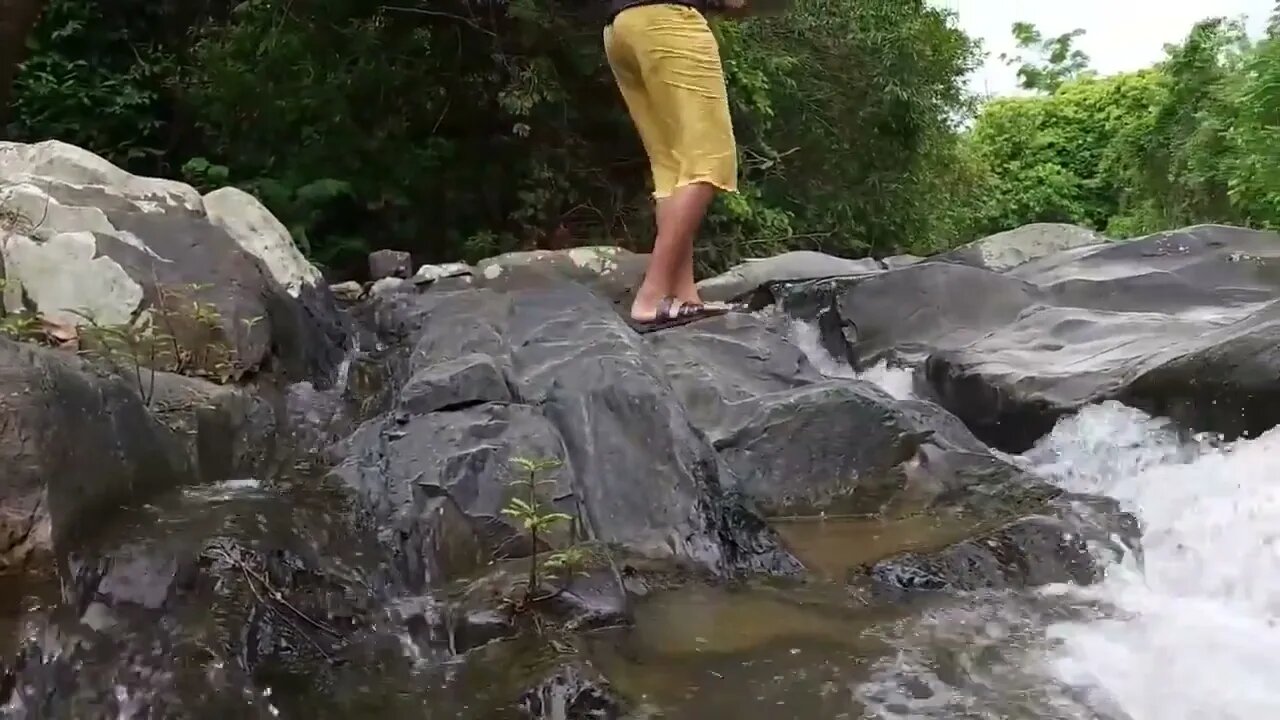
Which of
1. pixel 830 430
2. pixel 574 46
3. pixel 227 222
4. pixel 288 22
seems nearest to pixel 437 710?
pixel 830 430

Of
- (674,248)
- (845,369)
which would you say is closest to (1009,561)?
(674,248)

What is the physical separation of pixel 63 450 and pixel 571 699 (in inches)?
46.6

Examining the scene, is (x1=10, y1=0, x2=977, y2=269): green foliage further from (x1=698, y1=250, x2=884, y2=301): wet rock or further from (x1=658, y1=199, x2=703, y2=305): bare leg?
(x1=658, y1=199, x2=703, y2=305): bare leg

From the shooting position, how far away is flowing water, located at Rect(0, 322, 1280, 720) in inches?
82.5

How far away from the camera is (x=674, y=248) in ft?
14.1

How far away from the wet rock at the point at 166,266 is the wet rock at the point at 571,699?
2.28m

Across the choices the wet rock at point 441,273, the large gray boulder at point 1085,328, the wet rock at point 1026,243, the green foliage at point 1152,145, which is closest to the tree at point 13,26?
the wet rock at point 441,273

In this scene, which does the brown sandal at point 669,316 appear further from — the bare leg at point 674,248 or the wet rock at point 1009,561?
the wet rock at point 1009,561

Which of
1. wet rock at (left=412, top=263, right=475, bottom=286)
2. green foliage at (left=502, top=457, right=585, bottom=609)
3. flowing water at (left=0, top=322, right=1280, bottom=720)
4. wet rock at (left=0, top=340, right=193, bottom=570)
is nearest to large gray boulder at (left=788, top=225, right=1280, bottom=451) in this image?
flowing water at (left=0, top=322, right=1280, bottom=720)

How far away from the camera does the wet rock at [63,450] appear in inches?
86.8

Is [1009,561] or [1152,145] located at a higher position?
[1152,145]

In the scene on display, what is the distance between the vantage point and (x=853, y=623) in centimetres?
251

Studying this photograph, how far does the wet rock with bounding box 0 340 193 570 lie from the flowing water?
94 mm

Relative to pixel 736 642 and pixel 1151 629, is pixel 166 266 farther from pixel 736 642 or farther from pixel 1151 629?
pixel 1151 629
